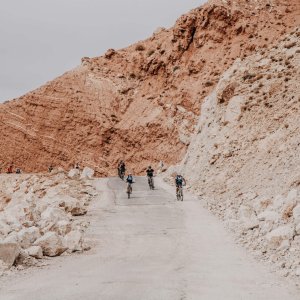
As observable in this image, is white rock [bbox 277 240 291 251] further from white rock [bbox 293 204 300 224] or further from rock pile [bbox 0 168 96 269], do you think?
rock pile [bbox 0 168 96 269]

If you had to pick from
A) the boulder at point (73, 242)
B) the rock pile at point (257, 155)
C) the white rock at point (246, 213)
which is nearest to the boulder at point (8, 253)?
the boulder at point (73, 242)

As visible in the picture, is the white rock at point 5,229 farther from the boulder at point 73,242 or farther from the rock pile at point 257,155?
the rock pile at point 257,155

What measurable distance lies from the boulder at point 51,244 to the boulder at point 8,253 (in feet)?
5.13

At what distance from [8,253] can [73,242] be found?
9.26 ft

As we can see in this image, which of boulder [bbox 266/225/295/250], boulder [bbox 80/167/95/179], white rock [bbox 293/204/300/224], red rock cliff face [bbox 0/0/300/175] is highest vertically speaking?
red rock cliff face [bbox 0/0/300/175]

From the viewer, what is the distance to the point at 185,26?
59781mm

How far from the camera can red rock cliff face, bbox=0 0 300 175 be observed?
53594 mm

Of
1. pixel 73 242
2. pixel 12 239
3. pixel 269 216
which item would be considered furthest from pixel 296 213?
pixel 12 239

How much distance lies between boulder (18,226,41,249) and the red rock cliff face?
37.1 m

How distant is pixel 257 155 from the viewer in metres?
26.2

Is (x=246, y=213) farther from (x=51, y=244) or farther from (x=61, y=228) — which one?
(x=51, y=244)

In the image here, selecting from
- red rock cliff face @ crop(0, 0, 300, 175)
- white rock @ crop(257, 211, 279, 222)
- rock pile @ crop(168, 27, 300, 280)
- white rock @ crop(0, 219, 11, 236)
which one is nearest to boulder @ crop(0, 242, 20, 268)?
white rock @ crop(0, 219, 11, 236)

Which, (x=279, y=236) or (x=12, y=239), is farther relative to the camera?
(x=279, y=236)

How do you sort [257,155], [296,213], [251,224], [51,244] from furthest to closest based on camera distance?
[257,155] < [251,224] < [296,213] < [51,244]
